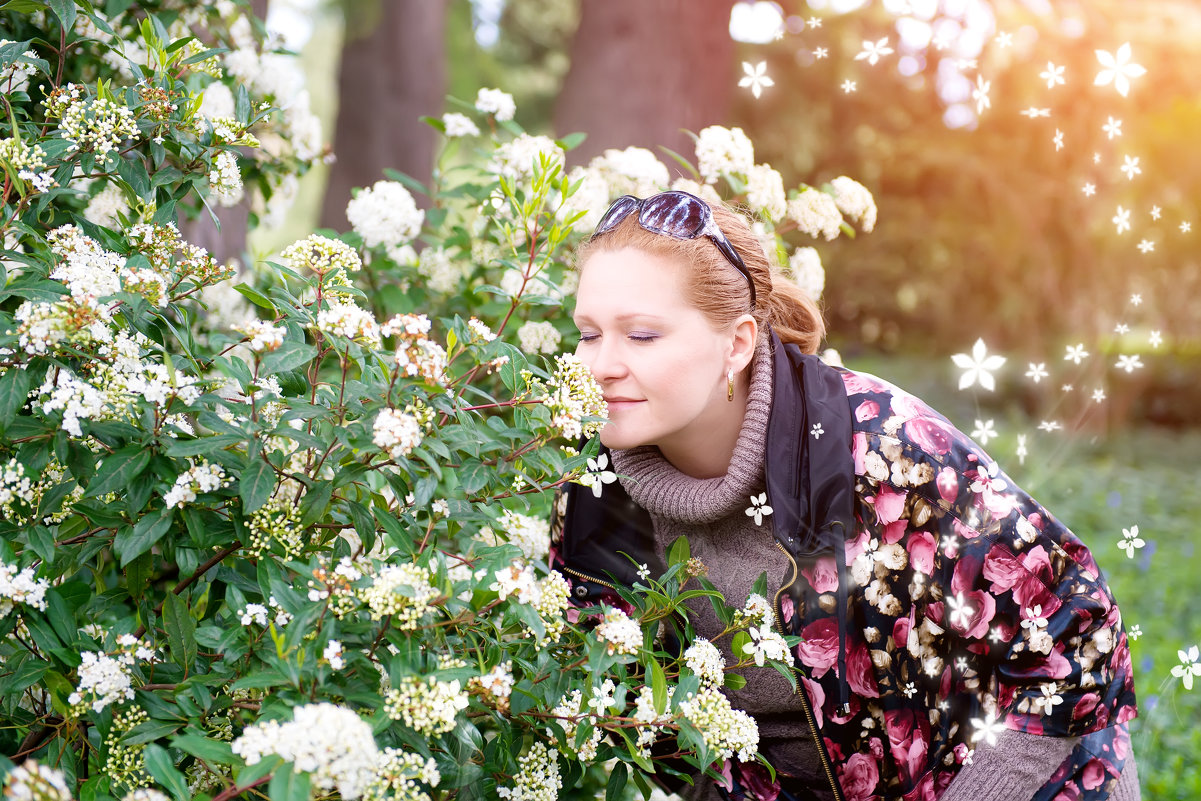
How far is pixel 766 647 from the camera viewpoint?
6.02 feet

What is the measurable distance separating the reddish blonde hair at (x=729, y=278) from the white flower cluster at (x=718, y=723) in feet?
2.96

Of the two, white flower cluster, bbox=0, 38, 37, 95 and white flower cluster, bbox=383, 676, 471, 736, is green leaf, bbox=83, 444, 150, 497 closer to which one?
white flower cluster, bbox=383, 676, 471, 736

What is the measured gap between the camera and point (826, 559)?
2186mm

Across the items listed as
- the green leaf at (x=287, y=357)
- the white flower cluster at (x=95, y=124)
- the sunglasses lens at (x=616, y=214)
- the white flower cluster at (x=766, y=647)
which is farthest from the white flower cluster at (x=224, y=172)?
the white flower cluster at (x=766, y=647)

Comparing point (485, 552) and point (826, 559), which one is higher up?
point (485, 552)

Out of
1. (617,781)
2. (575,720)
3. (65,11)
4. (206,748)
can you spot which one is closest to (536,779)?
(575,720)

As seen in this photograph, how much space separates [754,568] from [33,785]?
1.56 meters

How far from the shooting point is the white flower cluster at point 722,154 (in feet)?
8.94

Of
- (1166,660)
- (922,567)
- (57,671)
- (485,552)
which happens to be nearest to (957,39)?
(922,567)

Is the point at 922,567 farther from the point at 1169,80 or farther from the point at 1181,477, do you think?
the point at 1181,477

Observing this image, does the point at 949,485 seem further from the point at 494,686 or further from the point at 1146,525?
the point at 1146,525

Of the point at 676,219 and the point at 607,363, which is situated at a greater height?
the point at 676,219

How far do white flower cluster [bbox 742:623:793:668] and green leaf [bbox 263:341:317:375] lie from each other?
956 millimetres

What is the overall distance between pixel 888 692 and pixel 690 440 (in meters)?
0.73
